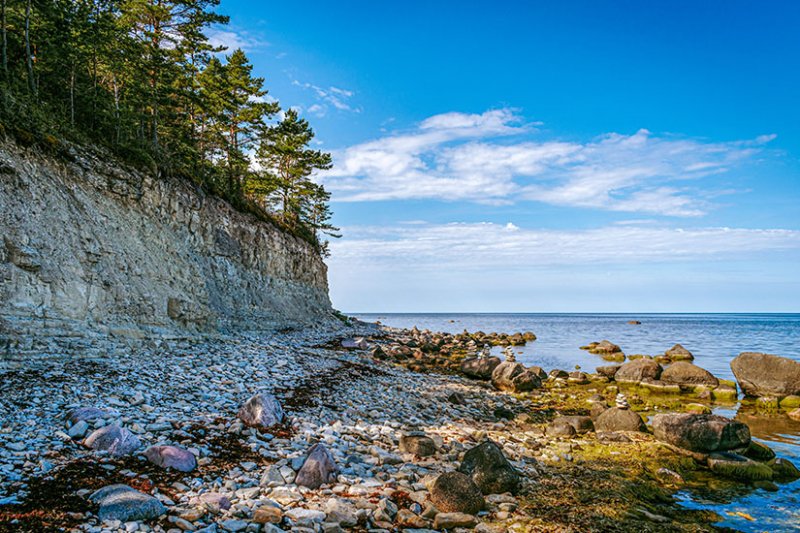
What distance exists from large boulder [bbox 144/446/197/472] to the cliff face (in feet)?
20.7

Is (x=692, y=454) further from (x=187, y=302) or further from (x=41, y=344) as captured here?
(x=187, y=302)

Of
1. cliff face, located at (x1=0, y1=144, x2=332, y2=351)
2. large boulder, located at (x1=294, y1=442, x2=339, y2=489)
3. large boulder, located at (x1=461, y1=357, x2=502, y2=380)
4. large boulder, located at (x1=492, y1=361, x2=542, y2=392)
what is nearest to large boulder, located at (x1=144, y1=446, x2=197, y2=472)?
large boulder, located at (x1=294, y1=442, x2=339, y2=489)

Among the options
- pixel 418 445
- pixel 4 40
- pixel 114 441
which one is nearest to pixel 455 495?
pixel 418 445

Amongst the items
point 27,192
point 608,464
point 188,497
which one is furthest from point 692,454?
point 27,192

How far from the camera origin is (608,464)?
9.15 meters

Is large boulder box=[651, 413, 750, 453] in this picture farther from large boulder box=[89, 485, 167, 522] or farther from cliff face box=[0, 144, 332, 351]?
cliff face box=[0, 144, 332, 351]

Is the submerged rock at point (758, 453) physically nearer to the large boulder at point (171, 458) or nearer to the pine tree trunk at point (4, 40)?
the large boulder at point (171, 458)

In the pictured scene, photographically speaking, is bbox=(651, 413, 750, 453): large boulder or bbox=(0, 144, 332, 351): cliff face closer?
bbox=(651, 413, 750, 453): large boulder

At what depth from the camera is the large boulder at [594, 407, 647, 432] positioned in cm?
1171

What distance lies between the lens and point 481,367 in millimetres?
22641

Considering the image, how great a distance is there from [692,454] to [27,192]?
18.9 metres

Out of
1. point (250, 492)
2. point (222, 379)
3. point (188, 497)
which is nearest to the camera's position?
point (188, 497)

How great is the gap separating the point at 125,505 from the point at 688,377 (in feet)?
73.8

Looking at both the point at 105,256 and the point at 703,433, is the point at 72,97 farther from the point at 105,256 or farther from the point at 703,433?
the point at 703,433
